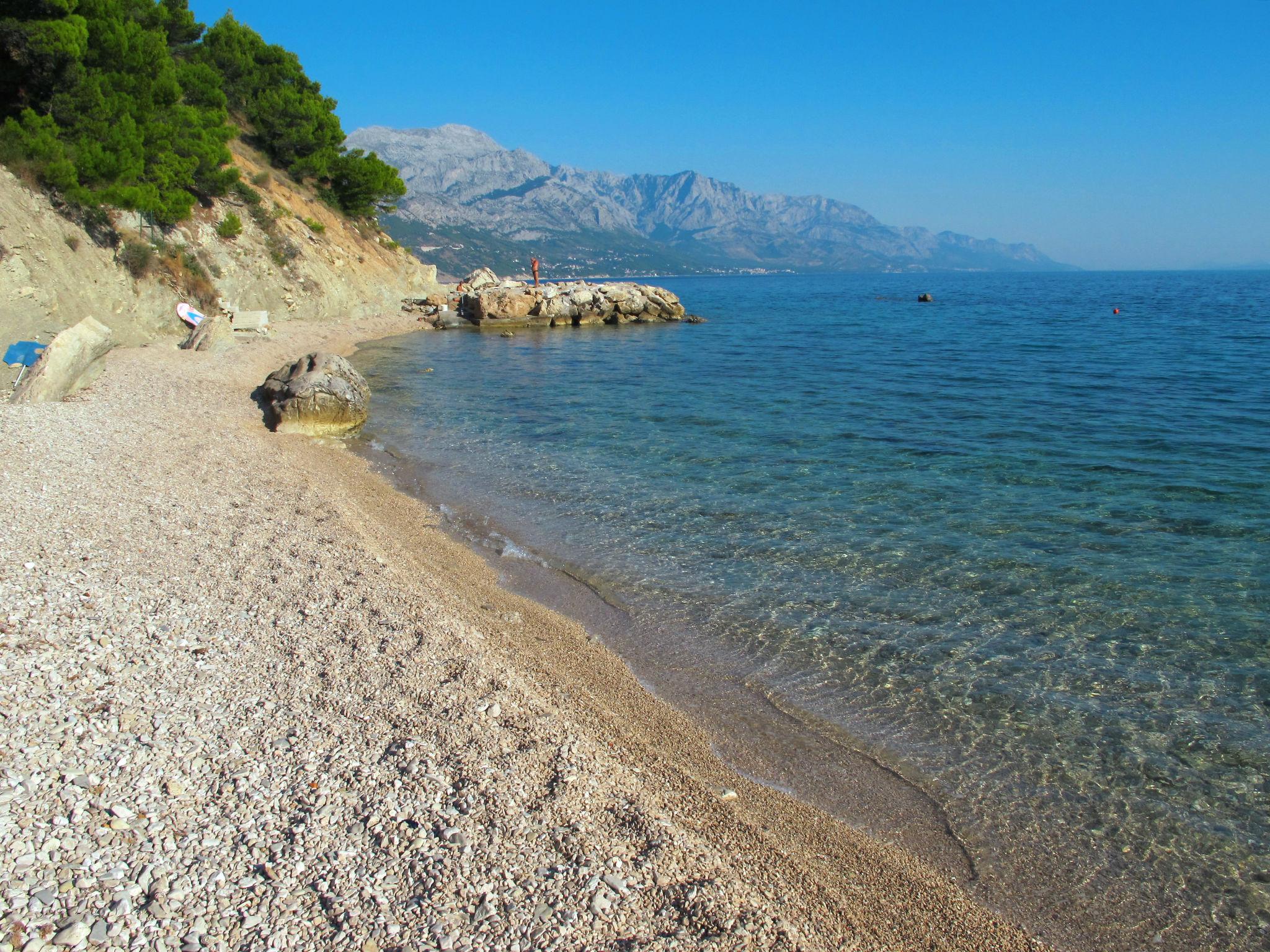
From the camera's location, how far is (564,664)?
7.93m

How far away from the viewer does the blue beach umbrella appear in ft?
55.4

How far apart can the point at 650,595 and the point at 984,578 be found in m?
4.20

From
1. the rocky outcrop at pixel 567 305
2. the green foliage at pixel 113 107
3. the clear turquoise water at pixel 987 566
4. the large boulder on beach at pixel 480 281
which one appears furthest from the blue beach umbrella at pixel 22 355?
the large boulder on beach at pixel 480 281

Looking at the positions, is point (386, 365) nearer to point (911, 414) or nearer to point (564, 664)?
point (911, 414)

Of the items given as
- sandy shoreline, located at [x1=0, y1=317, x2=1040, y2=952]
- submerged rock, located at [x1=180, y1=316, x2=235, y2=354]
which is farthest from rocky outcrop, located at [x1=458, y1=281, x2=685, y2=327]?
sandy shoreline, located at [x1=0, y1=317, x2=1040, y2=952]

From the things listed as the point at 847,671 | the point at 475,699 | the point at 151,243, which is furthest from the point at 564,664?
the point at 151,243

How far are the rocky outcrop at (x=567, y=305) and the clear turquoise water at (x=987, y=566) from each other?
21442 mm

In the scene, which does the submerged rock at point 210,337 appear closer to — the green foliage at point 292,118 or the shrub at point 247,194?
the shrub at point 247,194

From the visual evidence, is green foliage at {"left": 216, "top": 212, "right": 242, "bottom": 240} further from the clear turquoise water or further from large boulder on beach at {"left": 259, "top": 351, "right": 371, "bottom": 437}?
large boulder on beach at {"left": 259, "top": 351, "right": 371, "bottom": 437}

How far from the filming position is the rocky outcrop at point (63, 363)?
16.2m

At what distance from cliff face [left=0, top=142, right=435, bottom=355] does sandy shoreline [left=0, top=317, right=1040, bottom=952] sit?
15.7 meters

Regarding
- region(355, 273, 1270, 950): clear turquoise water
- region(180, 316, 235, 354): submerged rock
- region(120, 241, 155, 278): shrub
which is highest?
region(120, 241, 155, 278): shrub

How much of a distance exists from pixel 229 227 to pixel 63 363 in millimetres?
19662

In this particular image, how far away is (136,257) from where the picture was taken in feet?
Answer: 87.9
